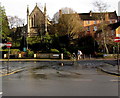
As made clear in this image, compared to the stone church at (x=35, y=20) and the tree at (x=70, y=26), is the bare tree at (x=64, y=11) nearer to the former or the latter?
the tree at (x=70, y=26)

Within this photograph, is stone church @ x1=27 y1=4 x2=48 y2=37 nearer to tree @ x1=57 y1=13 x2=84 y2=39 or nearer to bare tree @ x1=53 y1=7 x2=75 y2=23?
bare tree @ x1=53 y1=7 x2=75 y2=23

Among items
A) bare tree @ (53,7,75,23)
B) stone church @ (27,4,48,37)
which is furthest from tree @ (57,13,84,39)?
stone church @ (27,4,48,37)

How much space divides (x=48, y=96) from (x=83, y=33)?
42.8 metres

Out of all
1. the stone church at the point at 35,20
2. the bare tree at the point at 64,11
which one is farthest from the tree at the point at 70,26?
the stone church at the point at 35,20

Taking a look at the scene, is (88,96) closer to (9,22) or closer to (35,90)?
(35,90)

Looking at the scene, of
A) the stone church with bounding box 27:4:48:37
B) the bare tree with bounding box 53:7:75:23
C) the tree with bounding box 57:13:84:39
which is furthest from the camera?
Result: the stone church with bounding box 27:4:48:37

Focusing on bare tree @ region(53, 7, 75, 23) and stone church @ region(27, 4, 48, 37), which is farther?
stone church @ region(27, 4, 48, 37)

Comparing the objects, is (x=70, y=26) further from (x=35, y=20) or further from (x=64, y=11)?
(x=35, y=20)

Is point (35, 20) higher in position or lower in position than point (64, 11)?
lower

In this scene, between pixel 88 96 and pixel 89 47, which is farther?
pixel 89 47

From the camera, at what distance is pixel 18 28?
6612 centimetres

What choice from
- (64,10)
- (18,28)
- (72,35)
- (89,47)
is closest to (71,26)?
(72,35)

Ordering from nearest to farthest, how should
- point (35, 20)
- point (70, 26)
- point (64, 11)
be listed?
1. point (70, 26)
2. point (64, 11)
3. point (35, 20)

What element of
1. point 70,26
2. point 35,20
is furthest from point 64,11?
point 35,20
